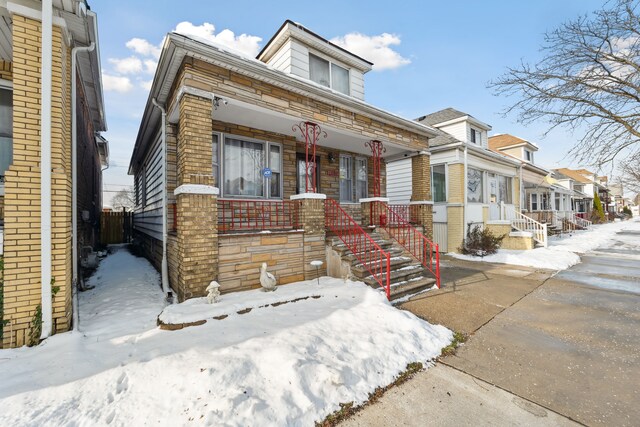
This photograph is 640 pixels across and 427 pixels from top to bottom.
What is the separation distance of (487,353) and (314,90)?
5.83 meters

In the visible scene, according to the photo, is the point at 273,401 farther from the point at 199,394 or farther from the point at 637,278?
the point at 637,278

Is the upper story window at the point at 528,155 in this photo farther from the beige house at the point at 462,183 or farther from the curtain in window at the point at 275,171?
the curtain in window at the point at 275,171

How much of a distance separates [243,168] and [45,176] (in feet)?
13.2

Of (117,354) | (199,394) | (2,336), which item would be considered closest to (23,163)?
(2,336)

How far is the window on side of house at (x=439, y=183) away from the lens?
12.5 metres

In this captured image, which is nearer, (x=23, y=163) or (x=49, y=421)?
(x=49, y=421)

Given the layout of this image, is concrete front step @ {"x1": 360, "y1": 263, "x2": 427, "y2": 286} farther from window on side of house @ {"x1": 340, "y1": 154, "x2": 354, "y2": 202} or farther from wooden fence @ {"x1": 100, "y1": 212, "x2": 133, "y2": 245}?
wooden fence @ {"x1": 100, "y1": 212, "x2": 133, "y2": 245}

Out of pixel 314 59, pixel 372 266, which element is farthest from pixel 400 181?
pixel 372 266

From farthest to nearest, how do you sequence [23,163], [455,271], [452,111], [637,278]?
1. [452,111]
2. [455,271]
3. [637,278]
4. [23,163]

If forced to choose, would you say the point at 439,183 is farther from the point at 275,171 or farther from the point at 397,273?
the point at 275,171

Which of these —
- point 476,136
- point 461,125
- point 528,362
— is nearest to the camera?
point 528,362

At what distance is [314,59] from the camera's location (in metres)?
8.91

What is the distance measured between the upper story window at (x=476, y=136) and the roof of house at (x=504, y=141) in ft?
23.8

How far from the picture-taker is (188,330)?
366 centimetres
